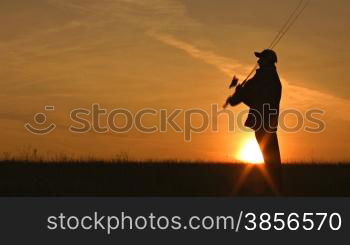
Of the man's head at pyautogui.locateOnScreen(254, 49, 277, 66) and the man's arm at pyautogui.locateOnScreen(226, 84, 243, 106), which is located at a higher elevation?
the man's head at pyautogui.locateOnScreen(254, 49, 277, 66)

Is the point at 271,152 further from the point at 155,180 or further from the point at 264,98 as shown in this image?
the point at 155,180

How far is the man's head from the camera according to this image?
18.9 m

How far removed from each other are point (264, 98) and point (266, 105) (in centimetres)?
15

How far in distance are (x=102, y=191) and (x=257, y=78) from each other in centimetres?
371

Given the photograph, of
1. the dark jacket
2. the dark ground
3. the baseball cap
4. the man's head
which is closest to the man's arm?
the dark jacket

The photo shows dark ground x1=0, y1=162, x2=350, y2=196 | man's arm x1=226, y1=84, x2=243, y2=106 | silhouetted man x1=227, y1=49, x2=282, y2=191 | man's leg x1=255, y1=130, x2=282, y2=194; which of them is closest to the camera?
dark ground x1=0, y1=162, x2=350, y2=196

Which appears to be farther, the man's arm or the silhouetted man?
the man's arm

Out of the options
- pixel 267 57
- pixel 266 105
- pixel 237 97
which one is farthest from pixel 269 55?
pixel 237 97

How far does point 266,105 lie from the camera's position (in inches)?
748

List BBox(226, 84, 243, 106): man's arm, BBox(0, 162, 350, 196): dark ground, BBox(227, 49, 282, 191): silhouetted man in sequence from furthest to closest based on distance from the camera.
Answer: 1. BBox(226, 84, 243, 106): man's arm
2. BBox(227, 49, 282, 191): silhouetted man
3. BBox(0, 162, 350, 196): dark ground

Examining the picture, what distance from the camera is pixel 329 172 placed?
23.2 m

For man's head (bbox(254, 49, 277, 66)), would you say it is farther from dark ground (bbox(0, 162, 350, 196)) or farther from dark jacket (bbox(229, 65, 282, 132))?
dark ground (bbox(0, 162, 350, 196))

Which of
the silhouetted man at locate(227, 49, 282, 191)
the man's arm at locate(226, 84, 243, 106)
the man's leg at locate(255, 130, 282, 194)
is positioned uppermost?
the man's arm at locate(226, 84, 243, 106)

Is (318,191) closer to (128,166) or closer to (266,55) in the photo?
(266,55)
